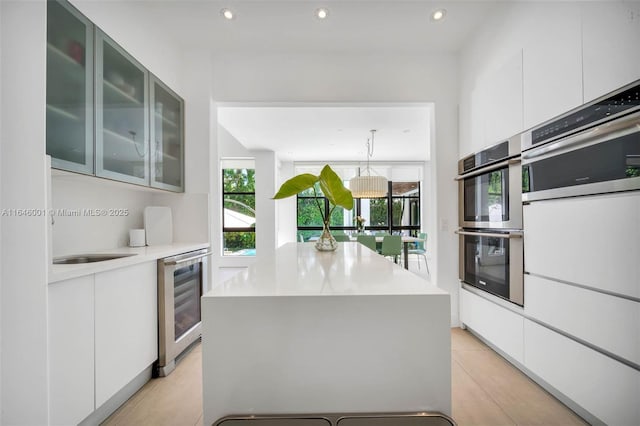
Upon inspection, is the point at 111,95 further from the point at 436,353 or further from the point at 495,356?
the point at 495,356

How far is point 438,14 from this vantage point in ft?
7.87

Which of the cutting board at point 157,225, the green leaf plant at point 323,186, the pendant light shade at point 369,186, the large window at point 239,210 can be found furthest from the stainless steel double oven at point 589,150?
the large window at point 239,210

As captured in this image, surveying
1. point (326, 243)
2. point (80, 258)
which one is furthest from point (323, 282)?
point (80, 258)

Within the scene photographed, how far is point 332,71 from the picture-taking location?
301 cm

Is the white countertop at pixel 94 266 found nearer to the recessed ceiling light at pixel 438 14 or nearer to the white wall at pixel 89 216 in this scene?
the white wall at pixel 89 216

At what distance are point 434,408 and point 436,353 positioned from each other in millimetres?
146

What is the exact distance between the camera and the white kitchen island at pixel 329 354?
0.77 metres

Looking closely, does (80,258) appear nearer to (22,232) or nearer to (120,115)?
(22,232)

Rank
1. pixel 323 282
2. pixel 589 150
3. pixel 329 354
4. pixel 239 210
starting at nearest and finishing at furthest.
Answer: pixel 329 354 → pixel 323 282 → pixel 589 150 → pixel 239 210

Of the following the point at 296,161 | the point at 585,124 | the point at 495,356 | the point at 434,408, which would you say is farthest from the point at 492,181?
the point at 296,161

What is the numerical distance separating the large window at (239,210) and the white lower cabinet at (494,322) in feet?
17.7

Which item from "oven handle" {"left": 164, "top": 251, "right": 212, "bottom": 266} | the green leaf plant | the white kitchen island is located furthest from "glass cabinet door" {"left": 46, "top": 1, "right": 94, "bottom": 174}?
the white kitchen island

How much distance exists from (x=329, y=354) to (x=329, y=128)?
173 inches

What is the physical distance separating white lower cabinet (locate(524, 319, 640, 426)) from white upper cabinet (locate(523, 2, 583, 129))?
1.31 metres
